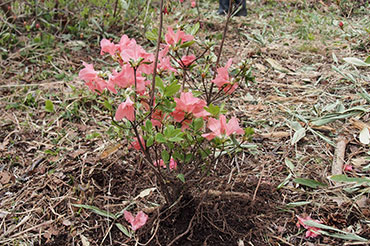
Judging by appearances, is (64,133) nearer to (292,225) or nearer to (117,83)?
(117,83)

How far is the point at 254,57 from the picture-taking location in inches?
106

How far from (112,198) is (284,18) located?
277cm

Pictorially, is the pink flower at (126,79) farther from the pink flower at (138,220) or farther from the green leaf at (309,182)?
the green leaf at (309,182)

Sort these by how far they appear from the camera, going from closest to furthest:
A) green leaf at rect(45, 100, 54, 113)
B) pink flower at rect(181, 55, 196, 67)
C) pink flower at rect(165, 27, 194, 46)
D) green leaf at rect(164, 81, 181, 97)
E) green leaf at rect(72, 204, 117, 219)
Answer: green leaf at rect(164, 81, 181, 97) < pink flower at rect(165, 27, 194, 46) < pink flower at rect(181, 55, 196, 67) < green leaf at rect(72, 204, 117, 219) < green leaf at rect(45, 100, 54, 113)

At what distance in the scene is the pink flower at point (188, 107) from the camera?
104 centimetres

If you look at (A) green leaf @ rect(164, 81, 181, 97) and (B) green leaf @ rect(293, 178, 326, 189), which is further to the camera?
(B) green leaf @ rect(293, 178, 326, 189)

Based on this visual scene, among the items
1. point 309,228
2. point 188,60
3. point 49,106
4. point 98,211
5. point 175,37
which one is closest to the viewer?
point 175,37

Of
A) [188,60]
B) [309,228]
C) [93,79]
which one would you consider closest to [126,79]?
[93,79]

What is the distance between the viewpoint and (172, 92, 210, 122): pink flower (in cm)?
104

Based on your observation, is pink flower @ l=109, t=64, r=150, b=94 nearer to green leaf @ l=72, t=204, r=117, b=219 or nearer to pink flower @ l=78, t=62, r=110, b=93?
pink flower @ l=78, t=62, r=110, b=93

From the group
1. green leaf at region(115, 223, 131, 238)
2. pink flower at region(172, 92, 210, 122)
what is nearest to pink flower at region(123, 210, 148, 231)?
green leaf at region(115, 223, 131, 238)

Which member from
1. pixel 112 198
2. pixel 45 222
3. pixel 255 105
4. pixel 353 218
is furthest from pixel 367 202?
pixel 45 222

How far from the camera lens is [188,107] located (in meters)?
1.05

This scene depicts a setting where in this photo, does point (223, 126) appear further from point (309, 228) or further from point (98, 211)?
point (98, 211)
